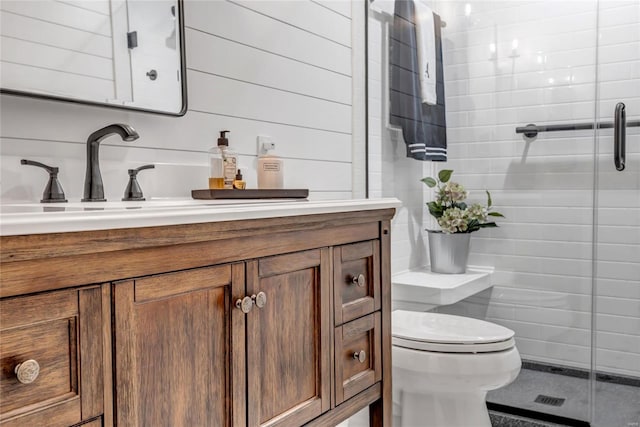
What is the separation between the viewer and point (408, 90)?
7.59 feet

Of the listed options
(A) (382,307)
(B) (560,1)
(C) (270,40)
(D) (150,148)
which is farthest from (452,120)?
(D) (150,148)

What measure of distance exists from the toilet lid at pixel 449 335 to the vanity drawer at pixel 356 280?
1.53 ft

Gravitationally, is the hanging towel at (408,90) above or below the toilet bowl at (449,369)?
above

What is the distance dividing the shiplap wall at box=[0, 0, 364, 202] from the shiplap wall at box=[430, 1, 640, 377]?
54cm

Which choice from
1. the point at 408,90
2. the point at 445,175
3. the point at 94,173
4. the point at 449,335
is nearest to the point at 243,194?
the point at 94,173

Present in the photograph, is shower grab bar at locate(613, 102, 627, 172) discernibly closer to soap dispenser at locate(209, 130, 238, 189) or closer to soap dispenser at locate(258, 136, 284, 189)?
soap dispenser at locate(258, 136, 284, 189)

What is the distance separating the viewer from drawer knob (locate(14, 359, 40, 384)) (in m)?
0.66

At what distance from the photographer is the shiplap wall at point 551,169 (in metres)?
2.13

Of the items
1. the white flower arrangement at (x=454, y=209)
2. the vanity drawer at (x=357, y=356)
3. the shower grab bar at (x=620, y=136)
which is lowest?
the vanity drawer at (x=357, y=356)

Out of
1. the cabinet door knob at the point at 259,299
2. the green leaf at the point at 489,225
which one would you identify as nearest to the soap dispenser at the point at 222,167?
the cabinet door knob at the point at 259,299

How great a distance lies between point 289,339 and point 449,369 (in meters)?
0.80

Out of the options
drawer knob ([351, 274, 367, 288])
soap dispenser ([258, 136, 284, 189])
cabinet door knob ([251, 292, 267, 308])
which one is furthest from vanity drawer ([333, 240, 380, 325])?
soap dispenser ([258, 136, 284, 189])

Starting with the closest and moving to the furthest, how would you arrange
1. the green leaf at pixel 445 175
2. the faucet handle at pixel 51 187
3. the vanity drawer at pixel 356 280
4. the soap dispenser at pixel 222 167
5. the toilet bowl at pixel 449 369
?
the faucet handle at pixel 51 187 → the vanity drawer at pixel 356 280 → the soap dispenser at pixel 222 167 → the toilet bowl at pixel 449 369 → the green leaf at pixel 445 175

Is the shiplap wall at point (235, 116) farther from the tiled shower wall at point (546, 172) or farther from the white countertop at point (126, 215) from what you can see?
the tiled shower wall at point (546, 172)
